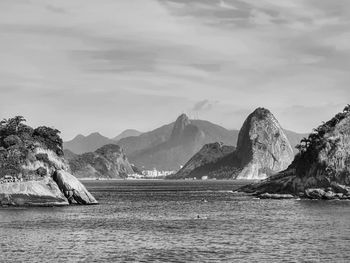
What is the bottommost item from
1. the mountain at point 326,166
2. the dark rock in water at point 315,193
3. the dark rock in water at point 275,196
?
the dark rock in water at point 275,196

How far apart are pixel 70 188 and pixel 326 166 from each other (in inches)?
2823

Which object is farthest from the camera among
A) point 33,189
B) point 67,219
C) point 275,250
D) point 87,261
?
point 33,189

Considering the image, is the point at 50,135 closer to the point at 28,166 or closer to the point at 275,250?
the point at 28,166

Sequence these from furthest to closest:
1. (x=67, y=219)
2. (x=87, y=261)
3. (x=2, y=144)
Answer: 1. (x=2, y=144)
2. (x=67, y=219)
3. (x=87, y=261)

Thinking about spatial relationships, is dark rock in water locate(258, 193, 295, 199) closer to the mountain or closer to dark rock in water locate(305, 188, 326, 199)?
the mountain

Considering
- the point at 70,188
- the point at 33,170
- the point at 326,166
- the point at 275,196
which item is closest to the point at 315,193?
the point at 326,166

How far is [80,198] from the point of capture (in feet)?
477

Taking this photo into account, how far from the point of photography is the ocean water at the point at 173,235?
6700cm

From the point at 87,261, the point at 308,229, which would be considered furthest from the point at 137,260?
the point at 308,229

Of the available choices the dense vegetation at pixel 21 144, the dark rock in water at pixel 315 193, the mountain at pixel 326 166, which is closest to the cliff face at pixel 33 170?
the dense vegetation at pixel 21 144

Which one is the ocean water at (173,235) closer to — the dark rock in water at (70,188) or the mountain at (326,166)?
the dark rock in water at (70,188)

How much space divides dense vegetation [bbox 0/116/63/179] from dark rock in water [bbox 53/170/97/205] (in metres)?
10.1

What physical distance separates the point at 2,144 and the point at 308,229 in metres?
91.6

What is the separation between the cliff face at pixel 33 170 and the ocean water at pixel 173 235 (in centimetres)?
689
